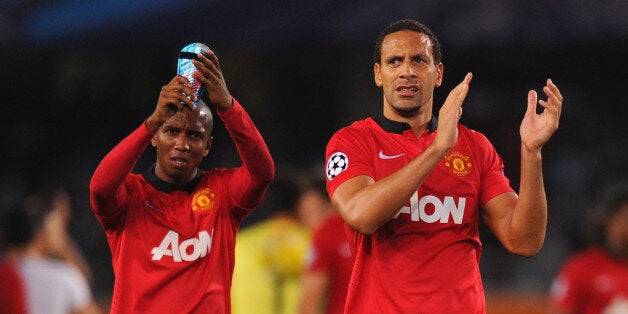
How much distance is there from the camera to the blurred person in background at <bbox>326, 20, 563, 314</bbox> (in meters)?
3.73

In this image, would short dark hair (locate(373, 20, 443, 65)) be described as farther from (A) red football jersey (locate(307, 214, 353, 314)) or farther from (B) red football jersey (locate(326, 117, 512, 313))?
(A) red football jersey (locate(307, 214, 353, 314))

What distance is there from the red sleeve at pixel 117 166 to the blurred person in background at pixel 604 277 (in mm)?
3124

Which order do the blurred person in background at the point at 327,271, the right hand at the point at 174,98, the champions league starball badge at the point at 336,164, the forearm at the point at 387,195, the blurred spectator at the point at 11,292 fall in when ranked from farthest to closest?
the blurred spectator at the point at 11,292
the blurred person in background at the point at 327,271
the right hand at the point at 174,98
the champions league starball badge at the point at 336,164
the forearm at the point at 387,195

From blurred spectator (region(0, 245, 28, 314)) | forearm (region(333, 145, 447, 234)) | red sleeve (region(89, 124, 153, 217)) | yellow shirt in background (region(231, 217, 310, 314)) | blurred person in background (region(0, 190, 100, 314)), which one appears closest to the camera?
forearm (region(333, 145, 447, 234))

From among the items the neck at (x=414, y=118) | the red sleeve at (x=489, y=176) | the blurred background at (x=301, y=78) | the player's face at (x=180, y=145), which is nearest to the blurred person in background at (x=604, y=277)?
the red sleeve at (x=489, y=176)

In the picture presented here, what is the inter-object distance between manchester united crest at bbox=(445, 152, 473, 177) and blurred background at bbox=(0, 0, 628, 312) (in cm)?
1148

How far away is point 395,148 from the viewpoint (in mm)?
3947

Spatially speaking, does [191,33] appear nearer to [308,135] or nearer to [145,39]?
[145,39]

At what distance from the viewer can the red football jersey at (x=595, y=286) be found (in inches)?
241

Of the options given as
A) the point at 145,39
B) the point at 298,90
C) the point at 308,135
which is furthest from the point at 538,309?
the point at 145,39

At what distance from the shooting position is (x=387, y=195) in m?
3.55

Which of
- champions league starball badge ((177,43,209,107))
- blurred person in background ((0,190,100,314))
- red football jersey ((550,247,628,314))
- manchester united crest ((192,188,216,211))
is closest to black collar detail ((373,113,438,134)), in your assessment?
champions league starball badge ((177,43,209,107))

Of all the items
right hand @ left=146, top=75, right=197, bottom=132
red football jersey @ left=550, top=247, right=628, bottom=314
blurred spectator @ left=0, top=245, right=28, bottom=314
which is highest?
right hand @ left=146, top=75, right=197, bottom=132

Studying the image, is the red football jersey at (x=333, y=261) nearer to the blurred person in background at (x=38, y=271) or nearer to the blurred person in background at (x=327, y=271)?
the blurred person in background at (x=327, y=271)
